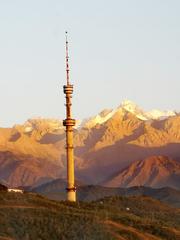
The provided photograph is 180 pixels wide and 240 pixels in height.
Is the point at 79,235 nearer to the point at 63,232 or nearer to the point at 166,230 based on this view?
the point at 63,232

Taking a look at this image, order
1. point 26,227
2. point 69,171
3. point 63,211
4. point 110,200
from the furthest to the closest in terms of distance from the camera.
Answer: point 110,200 < point 69,171 < point 63,211 < point 26,227

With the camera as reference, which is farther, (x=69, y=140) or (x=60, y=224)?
(x=69, y=140)

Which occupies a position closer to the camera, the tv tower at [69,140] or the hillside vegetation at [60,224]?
the hillside vegetation at [60,224]

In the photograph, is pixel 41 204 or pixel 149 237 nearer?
pixel 149 237

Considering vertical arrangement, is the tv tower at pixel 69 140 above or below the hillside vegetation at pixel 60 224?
above

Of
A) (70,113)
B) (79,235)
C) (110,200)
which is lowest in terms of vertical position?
(79,235)

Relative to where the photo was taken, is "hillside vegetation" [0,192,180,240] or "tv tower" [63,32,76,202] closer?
"hillside vegetation" [0,192,180,240]

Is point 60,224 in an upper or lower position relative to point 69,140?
lower

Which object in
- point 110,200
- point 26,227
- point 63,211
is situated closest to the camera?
point 26,227

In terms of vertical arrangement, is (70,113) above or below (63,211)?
above

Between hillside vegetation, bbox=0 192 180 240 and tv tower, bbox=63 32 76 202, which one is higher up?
tv tower, bbox=63 32 76 202

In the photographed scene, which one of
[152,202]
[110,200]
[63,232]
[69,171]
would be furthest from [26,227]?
[152,202]

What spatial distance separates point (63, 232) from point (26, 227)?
392cm

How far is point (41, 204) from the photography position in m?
108
